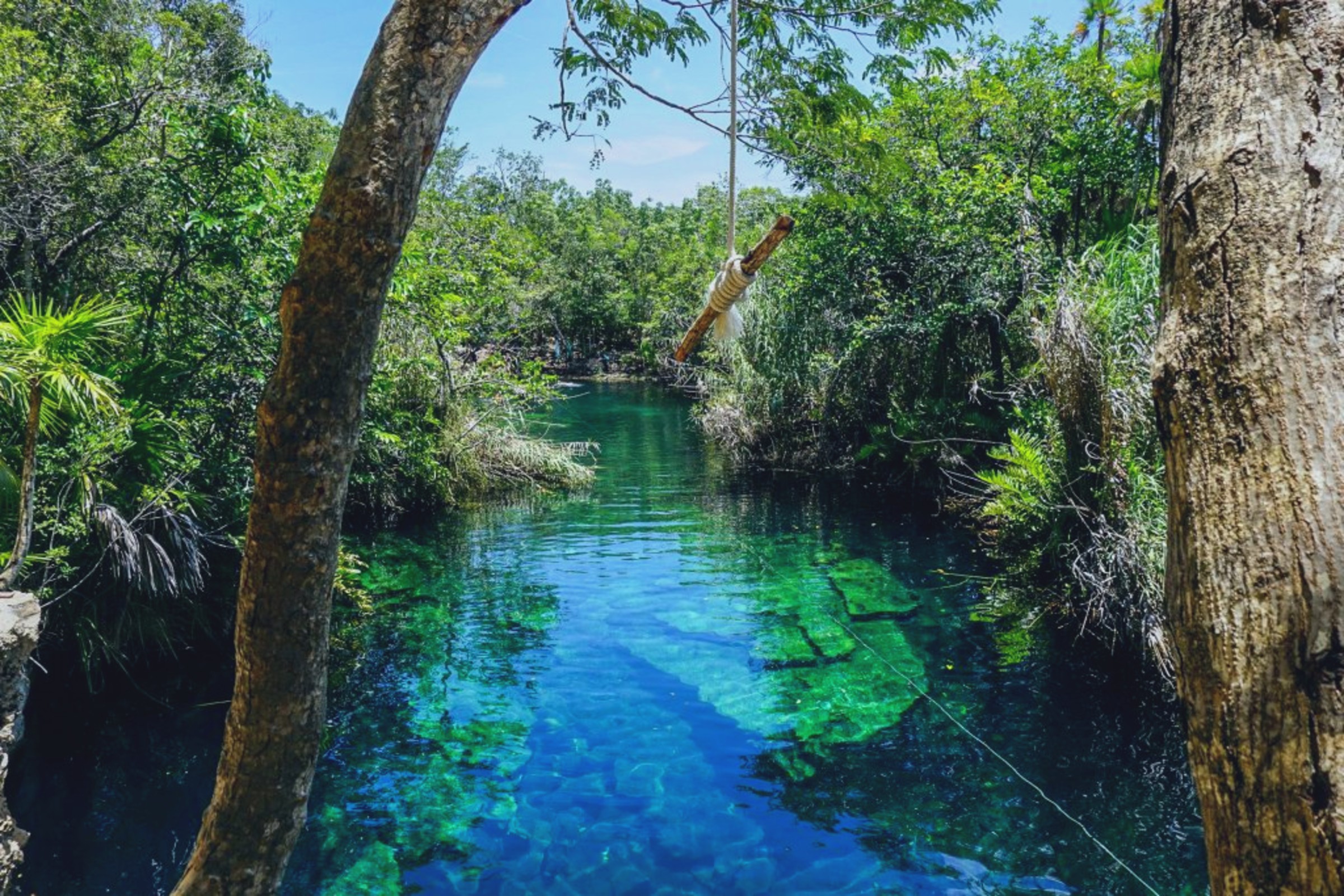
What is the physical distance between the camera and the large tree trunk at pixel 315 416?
1750mm

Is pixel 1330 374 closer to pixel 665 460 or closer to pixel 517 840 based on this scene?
pixel 517 840

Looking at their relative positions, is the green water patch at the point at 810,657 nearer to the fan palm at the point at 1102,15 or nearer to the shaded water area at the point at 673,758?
the shaded water area at the point at 673,758

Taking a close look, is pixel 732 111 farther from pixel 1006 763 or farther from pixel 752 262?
pixel 1006 763

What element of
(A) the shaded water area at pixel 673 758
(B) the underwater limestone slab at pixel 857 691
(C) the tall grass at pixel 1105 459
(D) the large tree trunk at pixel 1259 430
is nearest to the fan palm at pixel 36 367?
(A) the shaded water area at pixel 673 758

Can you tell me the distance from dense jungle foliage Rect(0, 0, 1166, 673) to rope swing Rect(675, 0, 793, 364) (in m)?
1.40

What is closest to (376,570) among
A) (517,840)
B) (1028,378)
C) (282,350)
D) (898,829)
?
(517,840)

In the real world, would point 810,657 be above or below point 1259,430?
below

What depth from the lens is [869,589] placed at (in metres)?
8.83

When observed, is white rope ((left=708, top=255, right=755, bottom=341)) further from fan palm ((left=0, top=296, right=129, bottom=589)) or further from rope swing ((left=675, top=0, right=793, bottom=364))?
fan palm ((left=0, top=296, right=129, bottom=589))

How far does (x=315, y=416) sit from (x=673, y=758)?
431 cm

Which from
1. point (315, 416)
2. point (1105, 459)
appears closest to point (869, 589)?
point (1105, 459)

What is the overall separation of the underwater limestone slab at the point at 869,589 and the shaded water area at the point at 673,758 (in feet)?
0.18

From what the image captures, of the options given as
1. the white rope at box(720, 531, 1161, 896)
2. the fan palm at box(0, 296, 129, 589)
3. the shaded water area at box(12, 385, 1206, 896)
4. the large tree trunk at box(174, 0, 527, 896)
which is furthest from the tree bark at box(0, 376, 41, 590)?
the white rope at box(720, 531, 1161, 896)

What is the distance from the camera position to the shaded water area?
4297 millimetres
